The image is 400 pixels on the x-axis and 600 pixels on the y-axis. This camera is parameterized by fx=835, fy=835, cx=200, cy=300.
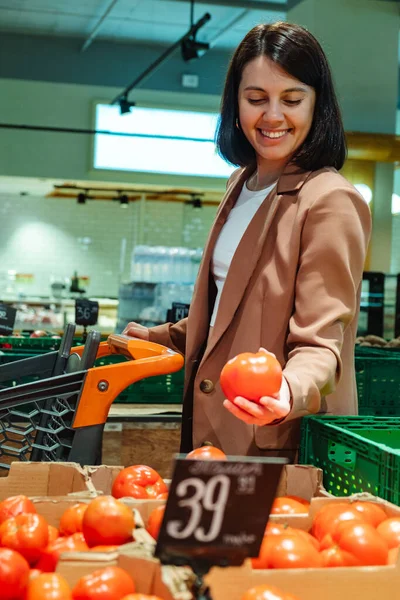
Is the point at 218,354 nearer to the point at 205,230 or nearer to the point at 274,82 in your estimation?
the point at 274,82

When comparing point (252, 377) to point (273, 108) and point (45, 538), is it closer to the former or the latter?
point (45, 538)

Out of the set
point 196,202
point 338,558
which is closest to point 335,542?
point 338,558

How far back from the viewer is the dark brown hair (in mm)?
1966

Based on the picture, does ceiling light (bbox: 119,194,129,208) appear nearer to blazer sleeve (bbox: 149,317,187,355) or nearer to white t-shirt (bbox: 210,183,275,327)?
blazer sleeve (bbox: 149,317,187,355)

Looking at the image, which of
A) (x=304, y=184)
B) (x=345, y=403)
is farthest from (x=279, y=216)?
(x=345, y=403)

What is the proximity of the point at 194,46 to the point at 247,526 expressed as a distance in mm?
9863

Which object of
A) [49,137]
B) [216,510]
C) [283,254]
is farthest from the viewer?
[49,137]

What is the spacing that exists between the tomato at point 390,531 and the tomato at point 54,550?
511 mm

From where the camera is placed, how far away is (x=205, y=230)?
1480cm

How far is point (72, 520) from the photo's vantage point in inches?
60.4

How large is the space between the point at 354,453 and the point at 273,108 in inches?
32.4

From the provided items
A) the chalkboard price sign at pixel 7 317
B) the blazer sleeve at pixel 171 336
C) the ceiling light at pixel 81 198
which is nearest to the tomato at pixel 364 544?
the blazer sleeve at pixel 171 336

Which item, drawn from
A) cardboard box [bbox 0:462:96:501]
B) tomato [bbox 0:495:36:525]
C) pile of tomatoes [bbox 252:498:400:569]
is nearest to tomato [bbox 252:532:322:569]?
pile of tomatoes [bbox 252:498:400:569]

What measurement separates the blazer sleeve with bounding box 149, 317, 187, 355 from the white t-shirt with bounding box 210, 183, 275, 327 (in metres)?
0.32
